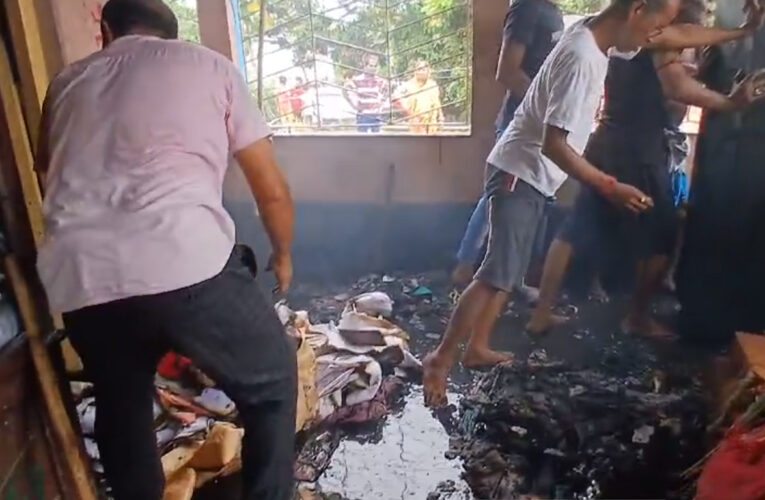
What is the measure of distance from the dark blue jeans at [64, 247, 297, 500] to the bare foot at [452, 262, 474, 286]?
0.68 meters

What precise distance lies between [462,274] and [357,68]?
0.60 m

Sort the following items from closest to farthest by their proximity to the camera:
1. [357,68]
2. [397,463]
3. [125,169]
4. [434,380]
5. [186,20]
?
[125,169], [186,20], [357,68], [397,463], [434,380]

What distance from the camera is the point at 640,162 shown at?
5.74ft

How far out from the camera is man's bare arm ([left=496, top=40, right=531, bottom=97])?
5.32ft

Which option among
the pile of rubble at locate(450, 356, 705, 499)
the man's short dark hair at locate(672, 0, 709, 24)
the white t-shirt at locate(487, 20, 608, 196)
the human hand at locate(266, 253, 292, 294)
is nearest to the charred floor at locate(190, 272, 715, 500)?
the pile of rubble at locate(450, 356, 705, 499)

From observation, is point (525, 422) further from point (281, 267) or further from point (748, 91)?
point (748, 91)

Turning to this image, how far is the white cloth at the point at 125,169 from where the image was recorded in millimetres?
1099

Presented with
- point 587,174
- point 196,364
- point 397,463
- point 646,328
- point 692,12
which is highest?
A: point 692,12

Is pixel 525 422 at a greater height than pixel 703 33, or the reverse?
pixel 703 33

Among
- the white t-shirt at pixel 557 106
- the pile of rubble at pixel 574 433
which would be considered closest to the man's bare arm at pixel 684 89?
the white t-shirt at pixel 557 106

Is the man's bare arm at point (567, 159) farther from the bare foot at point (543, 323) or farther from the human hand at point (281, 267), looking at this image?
the human hand at point (281, 267)

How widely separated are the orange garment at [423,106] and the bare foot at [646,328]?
734 mm

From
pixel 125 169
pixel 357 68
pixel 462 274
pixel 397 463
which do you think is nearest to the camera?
pixel 125 169

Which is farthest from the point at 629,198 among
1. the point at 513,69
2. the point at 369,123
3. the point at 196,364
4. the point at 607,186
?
the point at 196,364
